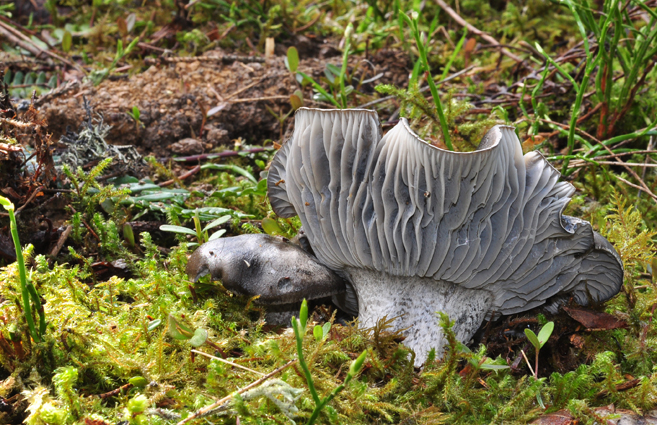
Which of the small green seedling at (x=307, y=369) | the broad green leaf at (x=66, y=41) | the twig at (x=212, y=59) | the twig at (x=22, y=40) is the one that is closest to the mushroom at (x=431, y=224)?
the small green seedling at (x=307, y=369)

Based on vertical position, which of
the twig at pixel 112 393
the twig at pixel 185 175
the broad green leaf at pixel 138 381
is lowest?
the twig at pixel 112 393

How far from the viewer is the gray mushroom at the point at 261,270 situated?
2.39m

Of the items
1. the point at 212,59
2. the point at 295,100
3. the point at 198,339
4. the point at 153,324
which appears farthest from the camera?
the point at 212,59

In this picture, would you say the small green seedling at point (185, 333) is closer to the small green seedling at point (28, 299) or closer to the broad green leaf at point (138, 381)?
the broad green leaf at point (138, 381)

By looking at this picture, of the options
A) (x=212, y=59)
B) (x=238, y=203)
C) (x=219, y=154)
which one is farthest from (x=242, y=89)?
(x=238, y=203)

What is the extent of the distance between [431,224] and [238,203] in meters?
1.60

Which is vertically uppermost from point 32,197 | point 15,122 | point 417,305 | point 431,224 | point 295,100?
point 15,122

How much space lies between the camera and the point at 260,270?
7.94ft

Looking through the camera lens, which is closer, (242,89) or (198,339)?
(198,339)

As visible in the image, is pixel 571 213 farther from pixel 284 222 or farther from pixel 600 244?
pixel 284 222

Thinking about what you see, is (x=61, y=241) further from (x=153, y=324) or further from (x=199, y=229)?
(x=153, y=324)

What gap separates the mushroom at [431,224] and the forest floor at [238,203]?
0.19 m

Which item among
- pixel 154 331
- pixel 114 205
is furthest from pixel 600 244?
pixel 114 205

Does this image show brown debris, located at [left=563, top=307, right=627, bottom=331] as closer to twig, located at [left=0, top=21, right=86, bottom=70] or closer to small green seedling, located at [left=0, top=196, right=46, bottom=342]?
small green seedling, located at [left=0, top=196, right=46, bottom=342]
